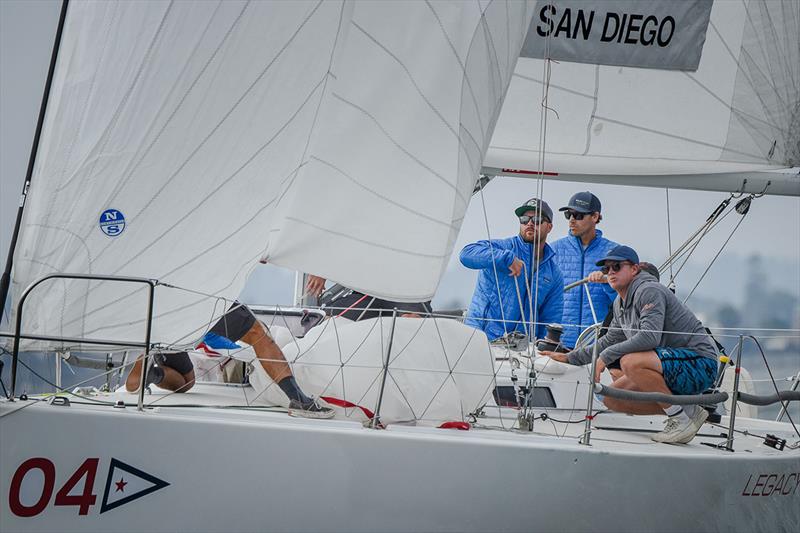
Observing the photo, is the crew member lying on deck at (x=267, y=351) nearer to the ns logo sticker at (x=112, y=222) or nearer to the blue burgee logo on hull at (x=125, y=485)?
the ns logo sticker at (x=112, y=222)

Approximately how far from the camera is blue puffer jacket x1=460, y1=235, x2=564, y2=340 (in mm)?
5031

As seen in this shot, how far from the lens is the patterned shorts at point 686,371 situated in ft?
13.2

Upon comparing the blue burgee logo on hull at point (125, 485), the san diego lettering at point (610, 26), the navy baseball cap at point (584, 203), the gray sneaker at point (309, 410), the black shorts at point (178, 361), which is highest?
the san diego lettering at point (610, 26)

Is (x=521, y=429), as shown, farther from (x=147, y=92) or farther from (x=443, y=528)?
(x=147, y=92)

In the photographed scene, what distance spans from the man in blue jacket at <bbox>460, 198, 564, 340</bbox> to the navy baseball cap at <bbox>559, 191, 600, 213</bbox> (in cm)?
37

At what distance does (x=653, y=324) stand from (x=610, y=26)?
1.89m

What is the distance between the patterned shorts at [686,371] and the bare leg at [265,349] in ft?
5.18

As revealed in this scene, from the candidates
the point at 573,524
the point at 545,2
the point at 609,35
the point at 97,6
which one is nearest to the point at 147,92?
the point at 97,6

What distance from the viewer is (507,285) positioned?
5.10 meters

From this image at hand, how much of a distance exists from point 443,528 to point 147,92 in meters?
1.82

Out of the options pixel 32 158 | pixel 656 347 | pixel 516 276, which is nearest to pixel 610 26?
pixel 516 276

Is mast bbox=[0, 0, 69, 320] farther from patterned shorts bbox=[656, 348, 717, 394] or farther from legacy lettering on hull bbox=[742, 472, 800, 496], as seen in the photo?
legacy lettering on hull bbox=[742, 472, 800, 496]

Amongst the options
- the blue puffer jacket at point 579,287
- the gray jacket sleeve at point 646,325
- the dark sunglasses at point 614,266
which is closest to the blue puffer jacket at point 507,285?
the blue puffer jacket at point 579,287

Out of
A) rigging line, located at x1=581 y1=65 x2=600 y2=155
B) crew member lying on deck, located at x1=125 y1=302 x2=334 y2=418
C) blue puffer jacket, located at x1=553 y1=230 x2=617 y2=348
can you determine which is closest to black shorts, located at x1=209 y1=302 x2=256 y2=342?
crew member lying on deck, located at x1=125 y1=302 x2=334 y2=418
